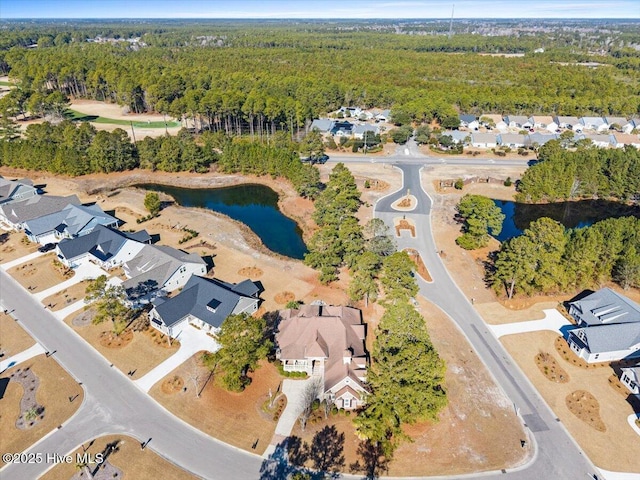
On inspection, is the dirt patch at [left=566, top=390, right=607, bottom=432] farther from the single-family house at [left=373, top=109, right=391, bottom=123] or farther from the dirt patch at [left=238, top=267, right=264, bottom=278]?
the single-family house at [left=373, top=109, right=391, bottom=123]

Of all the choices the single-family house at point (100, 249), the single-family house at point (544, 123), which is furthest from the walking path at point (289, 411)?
the single-family house at point (544, 123)

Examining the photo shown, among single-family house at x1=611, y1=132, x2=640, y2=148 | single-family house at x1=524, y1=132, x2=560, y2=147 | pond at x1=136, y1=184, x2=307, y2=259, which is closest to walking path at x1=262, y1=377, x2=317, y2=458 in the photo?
pond at x1=136, y1=184, x2=307, y2=259

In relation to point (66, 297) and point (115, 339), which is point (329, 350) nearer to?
point (115, 339)

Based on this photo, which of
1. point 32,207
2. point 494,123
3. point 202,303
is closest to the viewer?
point 202,303

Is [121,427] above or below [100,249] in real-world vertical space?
below

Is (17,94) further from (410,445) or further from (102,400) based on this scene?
(410,445)

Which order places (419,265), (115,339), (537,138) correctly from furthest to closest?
(537,138), (419,265), (115,339)

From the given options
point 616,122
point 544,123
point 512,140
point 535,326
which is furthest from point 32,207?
point 616,122
